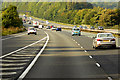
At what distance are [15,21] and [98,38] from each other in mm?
67270

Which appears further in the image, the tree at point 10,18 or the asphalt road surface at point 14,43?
the tree at point 10,18

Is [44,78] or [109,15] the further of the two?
[109,15]

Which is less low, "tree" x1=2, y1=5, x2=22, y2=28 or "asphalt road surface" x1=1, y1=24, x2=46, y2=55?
"tree" x1=2, y1=5, x2=22, y2=28

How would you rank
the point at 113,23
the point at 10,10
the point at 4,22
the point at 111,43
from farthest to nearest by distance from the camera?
the point at 113,23
the point at 10,10
the point at 4,22
the point at 111,43

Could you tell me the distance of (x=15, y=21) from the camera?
289 feet

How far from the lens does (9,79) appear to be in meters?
9.81

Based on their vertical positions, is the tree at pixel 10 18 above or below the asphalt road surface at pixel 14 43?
above

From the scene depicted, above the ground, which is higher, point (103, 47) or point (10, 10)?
point (10, 10)

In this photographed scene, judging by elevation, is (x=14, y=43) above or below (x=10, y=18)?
below

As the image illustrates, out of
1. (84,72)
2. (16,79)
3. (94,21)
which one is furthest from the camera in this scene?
(94,21)

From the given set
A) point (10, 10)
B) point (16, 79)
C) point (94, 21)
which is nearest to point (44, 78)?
point (16, 79)

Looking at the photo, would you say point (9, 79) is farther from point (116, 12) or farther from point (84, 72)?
point (116, 12)

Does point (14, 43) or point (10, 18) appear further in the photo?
point (10, 18)

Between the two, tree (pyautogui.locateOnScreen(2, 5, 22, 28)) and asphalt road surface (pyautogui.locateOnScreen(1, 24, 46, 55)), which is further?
tree (pyautogui.locateOnScreen(2, 5, 22, 28))
